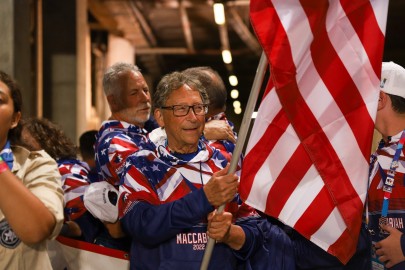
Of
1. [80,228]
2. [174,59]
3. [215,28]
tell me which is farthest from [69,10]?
[174,59]

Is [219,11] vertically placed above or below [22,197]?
above

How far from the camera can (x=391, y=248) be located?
3725 mm

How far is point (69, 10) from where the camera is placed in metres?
13.7

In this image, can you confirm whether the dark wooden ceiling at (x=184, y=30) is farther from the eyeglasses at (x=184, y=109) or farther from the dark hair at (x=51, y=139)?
the eyeglasses at (x=184, y=109)

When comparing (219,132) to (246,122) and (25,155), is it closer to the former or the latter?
(246,122)

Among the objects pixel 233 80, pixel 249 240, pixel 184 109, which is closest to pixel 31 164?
pixel 184 109

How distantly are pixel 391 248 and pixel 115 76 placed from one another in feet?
7.33

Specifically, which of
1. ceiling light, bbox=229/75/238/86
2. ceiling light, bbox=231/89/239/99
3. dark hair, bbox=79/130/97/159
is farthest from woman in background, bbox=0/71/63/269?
ceiling light, bbox=231/89/239/99

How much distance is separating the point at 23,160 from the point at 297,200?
1211 mm

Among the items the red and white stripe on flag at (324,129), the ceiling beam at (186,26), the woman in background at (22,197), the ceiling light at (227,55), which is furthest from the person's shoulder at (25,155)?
the ceiling light at (227,55)

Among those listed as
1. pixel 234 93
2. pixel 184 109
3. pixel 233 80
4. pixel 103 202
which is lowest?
pixel 103 202

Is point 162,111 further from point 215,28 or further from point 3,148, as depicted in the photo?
point 215,28

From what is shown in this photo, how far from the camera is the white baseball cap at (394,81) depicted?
12.8 ft

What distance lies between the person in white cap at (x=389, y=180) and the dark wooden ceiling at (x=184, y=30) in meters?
12.7
